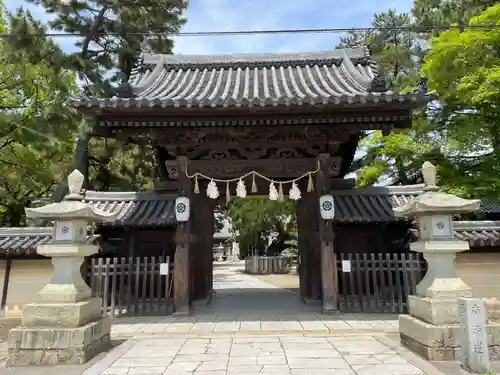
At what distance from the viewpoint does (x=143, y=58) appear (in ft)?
43.1

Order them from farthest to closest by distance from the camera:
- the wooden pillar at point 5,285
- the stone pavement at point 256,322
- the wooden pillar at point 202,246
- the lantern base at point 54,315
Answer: the wooden pillar at point 202,246
the wooden pillar at point 5,285
the stone pavement at point 256,322
the lantern base at point 54,315

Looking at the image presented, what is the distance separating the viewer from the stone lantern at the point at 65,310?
5531 millimetres

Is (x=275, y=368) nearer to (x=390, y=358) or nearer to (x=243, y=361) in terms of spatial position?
(x=243, y=361)

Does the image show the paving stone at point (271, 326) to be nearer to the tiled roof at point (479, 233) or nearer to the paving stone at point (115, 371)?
the paving stone at point (115, 371)

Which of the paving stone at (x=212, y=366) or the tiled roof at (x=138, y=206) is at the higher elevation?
the tiled roof at (x=138, y=206)

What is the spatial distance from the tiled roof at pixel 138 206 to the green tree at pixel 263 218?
44.5 feet

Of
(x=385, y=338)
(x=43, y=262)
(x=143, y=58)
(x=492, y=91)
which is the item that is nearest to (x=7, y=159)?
(x=143, y=58)

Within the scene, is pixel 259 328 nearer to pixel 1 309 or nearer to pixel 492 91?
pixel 1 309

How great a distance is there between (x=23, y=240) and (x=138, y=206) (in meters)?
3.35

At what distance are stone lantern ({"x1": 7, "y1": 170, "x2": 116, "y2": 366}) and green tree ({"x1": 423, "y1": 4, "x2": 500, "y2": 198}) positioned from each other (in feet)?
34.8

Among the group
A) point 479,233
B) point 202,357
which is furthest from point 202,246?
point 479,233

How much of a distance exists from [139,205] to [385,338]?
8.14m

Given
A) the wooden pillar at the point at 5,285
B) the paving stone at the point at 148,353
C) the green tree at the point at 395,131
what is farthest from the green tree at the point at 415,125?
the wooden pillar at the point at 5,285

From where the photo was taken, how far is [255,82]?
11820 mm
